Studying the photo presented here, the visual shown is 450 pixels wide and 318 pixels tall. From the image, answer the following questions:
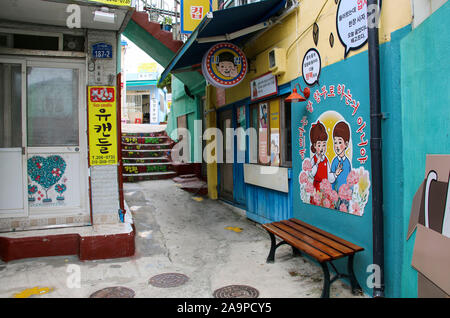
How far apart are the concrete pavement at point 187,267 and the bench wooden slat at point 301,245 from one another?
53 centimetres

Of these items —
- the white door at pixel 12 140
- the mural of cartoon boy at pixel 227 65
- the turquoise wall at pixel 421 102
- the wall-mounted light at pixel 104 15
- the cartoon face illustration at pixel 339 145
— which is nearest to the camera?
the turquoise wall at pixel 421 102

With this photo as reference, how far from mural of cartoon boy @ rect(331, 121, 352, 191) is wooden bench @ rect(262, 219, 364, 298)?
669 millimetres

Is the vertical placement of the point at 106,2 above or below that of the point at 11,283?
above

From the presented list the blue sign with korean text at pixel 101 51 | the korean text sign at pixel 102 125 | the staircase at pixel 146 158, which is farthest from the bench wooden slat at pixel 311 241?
the staircase at pixel 146 158

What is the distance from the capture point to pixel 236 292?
3.81 metres

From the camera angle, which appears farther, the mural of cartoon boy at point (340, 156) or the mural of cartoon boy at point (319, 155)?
the mural of cartoon boy at point (319, 155)

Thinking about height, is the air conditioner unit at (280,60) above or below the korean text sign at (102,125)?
above

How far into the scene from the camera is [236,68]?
237 inches

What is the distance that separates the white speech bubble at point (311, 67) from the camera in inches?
177

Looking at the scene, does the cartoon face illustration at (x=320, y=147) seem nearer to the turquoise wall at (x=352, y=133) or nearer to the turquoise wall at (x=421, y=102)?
the turquoise wall at (x=352, y=133)

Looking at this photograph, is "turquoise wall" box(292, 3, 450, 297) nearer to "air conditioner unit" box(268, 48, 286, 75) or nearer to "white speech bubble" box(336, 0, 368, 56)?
"white speech bubble" box(336, 0, 368, 56)
